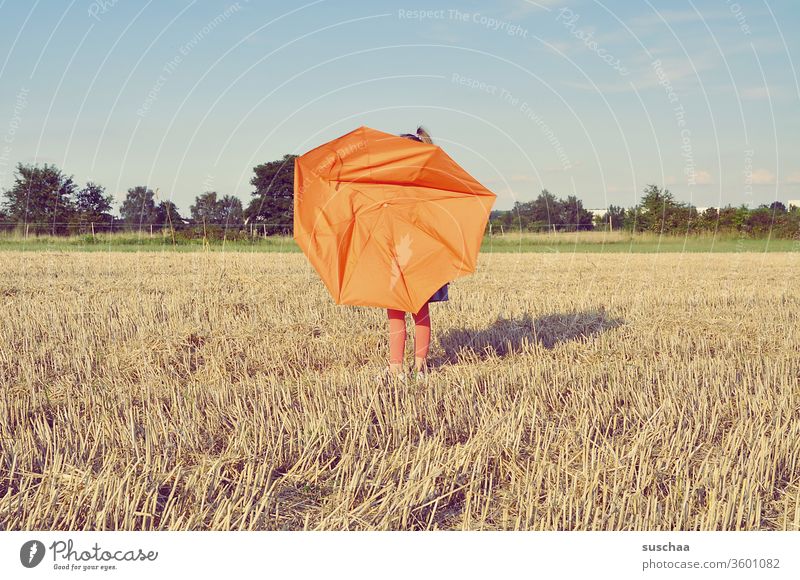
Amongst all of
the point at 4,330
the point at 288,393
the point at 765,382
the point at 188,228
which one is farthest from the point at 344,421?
the point at 188,228

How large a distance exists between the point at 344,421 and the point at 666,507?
2.15 m

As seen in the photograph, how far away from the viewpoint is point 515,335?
27.1 feet

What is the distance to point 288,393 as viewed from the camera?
546cm

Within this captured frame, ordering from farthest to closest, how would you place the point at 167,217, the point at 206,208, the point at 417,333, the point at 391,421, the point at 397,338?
1. the point at 167,217
2. the point at 206,208
3. the point at 417,333
4. the point at 397,338
5. the point at 391,421

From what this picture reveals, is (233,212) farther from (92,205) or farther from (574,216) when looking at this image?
(574,216)

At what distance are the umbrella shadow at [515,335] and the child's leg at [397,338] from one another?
2.41 ft

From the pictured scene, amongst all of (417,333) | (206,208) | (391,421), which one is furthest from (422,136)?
(206,208)

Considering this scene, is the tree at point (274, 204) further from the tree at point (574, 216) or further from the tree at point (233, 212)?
the tree at point (574, 216)

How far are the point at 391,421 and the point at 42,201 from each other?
3163cm

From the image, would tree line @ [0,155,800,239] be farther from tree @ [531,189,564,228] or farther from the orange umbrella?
the orange umbrella

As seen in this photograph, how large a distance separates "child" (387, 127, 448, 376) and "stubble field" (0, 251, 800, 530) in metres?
0.26

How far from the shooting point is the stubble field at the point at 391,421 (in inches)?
138

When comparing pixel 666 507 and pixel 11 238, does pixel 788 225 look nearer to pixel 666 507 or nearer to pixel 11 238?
pixel 11 238
